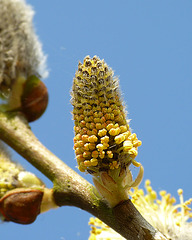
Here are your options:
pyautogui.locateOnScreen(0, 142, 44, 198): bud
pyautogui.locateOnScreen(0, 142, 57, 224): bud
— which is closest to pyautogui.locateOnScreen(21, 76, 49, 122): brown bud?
pyautogui.locateOnScreen(0, 142, 44, 198): bud

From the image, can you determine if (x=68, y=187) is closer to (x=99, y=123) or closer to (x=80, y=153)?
(x=80, y=153)

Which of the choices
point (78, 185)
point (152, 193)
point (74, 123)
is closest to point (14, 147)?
point (78, 185)

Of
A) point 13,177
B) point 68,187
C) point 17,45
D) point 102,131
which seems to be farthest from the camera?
point 17,45

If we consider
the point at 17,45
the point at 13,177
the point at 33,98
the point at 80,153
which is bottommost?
the point at 80,153

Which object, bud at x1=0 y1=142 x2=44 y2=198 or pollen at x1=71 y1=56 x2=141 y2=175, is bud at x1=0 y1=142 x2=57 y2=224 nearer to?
bud at x1=0 y1=142 x2=44 y2=198

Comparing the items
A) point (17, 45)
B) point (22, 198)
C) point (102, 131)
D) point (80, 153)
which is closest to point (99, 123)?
point (102, 131)

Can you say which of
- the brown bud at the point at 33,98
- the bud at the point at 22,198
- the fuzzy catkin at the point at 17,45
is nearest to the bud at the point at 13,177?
the bud at the point at 22,198
